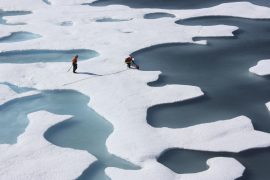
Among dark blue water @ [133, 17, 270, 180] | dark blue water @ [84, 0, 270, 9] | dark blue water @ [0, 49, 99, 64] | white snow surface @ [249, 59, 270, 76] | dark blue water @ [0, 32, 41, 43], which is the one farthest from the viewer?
dark blue water @ [84, 0, 270, 9]

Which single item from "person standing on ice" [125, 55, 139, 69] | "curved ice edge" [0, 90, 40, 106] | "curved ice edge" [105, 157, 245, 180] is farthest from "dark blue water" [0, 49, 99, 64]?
"curved ice edge" [105, 157, 245, 180]

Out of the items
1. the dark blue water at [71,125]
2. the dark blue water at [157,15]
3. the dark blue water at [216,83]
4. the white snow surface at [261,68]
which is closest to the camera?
the dark blue water at [71,125]

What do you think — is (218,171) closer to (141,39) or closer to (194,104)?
(194,104)

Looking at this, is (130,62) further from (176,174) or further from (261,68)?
(176,174)

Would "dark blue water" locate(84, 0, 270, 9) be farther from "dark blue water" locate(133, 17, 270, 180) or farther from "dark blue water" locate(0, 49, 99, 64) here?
"dark blue water" locate(0, 49, 99, 64)


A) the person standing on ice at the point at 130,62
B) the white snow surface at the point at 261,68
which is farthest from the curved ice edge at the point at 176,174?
the person standing on ice at the point at 130,62

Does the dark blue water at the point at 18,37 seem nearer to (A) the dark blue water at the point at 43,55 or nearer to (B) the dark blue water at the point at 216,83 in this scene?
(A) the dark blue water at the point at 43,55

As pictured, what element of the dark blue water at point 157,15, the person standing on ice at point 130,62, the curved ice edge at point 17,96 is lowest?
the curved ice edge at point 17,96
